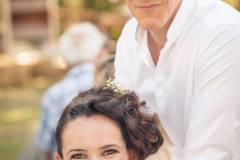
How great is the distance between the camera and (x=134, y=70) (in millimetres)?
2982

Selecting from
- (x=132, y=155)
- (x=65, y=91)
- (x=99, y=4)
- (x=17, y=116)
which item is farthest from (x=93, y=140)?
(x=99, y=4)

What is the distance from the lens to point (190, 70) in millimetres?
2645

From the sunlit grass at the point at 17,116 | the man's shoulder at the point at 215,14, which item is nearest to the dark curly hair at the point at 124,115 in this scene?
the man's shoulder at the point at 215,14

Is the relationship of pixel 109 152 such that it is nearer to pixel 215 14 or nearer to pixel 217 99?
pixel 217 99

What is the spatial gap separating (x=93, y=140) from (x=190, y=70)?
0.41 m

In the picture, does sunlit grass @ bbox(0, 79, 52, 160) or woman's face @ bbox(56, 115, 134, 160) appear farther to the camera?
sunlit grass @ bbox(0, 79, 52, 160)

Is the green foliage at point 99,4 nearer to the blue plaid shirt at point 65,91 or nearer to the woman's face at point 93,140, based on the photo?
the blue plaid shirt at point 65,91

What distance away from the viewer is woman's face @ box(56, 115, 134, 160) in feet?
8.30

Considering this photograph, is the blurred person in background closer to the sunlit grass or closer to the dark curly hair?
the dark curly hair

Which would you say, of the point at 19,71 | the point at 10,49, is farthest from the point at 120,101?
the point at 10,49

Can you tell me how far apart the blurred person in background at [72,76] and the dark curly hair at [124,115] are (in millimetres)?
2714

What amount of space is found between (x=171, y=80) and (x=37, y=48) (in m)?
15.4

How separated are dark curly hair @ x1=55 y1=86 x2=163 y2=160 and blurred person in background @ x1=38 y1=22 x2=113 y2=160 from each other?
2.71 m

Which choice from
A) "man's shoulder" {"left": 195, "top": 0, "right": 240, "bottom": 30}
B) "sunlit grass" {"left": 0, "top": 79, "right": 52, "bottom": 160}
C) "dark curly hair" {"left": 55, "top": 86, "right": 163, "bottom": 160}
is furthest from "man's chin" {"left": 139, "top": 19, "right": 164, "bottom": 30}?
"sunlit grass" {"left": 0, "top": 79, "right": 52, "bottom": 160}
